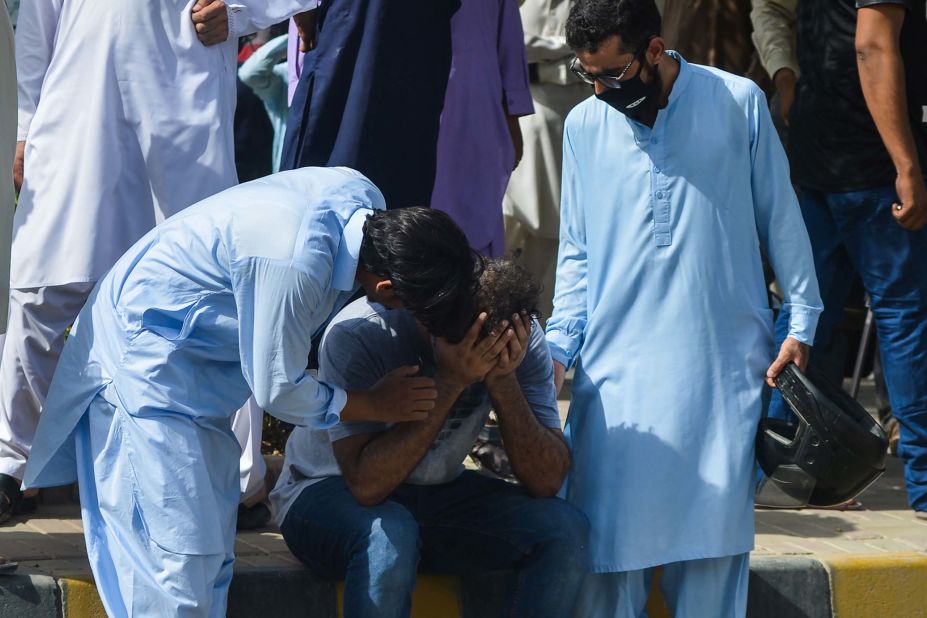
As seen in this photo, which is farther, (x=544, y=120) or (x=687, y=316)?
(x=544, y=120)

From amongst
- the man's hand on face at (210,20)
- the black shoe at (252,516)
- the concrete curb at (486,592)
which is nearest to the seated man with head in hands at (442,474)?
the concrete curb at (486,592)

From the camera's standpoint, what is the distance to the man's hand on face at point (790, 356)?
3.86 meters

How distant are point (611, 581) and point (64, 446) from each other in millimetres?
1481

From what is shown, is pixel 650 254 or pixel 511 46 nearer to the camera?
pixel 650 254

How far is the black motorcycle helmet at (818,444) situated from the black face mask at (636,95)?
0.79 metres

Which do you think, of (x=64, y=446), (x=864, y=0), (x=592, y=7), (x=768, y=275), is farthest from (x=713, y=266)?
(x=768, y=275)

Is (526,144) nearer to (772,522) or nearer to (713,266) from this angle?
(772,522)

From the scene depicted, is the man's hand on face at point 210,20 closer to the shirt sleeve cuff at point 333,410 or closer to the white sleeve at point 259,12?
the white sleeve at point 259,12

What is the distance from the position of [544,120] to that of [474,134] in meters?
1.21

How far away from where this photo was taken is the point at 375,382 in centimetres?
389

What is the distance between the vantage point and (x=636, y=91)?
3.82 metres

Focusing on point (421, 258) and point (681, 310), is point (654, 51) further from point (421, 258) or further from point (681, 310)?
point (421, 258)

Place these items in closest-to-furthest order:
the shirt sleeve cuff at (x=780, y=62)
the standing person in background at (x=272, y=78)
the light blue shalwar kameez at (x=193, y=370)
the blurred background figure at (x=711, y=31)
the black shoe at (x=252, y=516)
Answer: the light blue shalwar kameez at (x=193, y=370), the black shoe at (x=252, y=516), the shirt sleeve cuff at (x=780, y=62), the blurred background figure at (x=711, y=31), the standing person in background at (x=272, y=78)

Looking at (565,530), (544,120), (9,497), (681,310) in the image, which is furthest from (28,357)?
(544,120)
